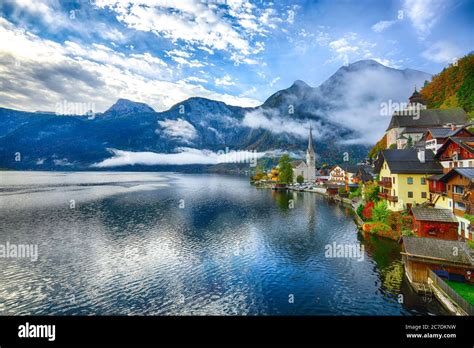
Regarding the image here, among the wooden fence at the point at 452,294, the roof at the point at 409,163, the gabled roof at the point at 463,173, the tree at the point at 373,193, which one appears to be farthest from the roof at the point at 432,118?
the wooden fence at the point at 452,294

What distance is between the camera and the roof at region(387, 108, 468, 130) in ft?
267

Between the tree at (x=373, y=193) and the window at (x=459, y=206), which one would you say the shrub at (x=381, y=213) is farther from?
the window at (x=459, y=206)

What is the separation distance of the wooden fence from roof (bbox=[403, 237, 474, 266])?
193cm

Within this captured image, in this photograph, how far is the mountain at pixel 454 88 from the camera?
306 feet

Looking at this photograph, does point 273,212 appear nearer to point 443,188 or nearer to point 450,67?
point 443,188

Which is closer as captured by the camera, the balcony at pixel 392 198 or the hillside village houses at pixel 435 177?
the hillside village houses at pixel 435 177

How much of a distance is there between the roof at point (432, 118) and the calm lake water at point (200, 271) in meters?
50.1

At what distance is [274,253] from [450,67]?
12852 centimetres

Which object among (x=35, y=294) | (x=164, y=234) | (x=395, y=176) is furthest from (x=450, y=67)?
(x=35, y=294)

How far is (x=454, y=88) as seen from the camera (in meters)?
104

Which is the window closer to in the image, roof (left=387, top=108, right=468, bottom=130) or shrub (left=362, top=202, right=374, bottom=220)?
shrub (left=362, top=202, right=374, bottom=220)

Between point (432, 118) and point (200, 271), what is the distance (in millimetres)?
93354

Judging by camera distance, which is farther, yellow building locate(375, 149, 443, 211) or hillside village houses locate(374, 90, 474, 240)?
yellow building locate(375, 149, 443, 211)

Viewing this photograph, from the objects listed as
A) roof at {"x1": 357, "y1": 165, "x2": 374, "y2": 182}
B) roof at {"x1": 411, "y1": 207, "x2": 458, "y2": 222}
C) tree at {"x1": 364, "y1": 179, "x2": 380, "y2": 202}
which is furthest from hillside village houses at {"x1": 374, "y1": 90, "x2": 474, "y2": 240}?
roof at {"x1": 357, "y1": 165, "x2": 374, "y2": 182}
